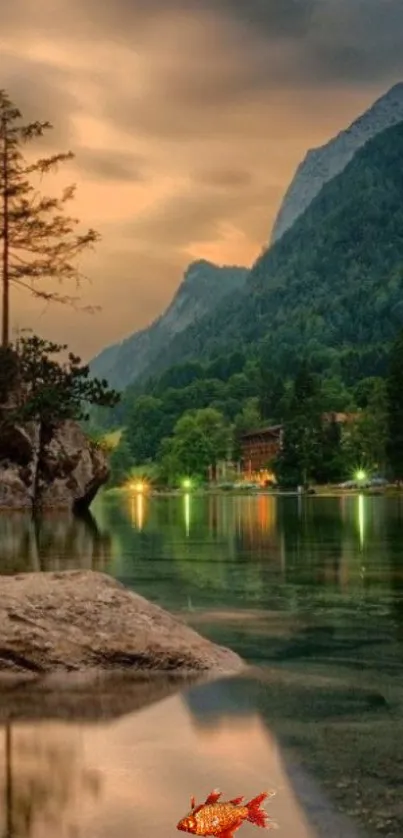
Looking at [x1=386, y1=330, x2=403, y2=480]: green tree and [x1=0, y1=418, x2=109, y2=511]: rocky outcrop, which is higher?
[x1=386, y1=330, x2=403, y2=480]: green tree

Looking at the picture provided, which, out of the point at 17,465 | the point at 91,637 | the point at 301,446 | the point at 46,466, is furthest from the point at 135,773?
the point at 301,446

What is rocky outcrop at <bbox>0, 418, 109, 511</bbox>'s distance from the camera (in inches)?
2195

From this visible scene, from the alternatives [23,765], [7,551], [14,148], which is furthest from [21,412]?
[23,765]

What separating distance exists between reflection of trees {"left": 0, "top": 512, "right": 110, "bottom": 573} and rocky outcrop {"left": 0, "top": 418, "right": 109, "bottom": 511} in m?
10.6

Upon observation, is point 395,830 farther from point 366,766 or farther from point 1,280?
point 1,280

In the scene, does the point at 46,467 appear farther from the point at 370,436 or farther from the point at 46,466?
the point at 370,436

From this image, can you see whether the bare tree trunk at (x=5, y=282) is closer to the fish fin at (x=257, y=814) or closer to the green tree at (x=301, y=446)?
the fish fin at (x=257, y=814)

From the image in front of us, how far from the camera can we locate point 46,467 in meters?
57.3

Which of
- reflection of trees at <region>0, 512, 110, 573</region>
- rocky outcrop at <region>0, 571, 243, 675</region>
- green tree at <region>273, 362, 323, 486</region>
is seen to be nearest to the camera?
rocky outcrop at <region>0, 571, 243, 675</region>

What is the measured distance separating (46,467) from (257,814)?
169 feet

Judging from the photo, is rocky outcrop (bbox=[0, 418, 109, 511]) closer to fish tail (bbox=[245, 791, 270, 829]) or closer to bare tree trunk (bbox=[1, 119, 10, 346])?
bare tree trunk (bbox=[1, 119, 10, 346])

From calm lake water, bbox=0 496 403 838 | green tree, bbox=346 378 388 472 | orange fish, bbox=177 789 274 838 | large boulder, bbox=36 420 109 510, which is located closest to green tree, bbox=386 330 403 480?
green tree, bbox=346 378 388 472

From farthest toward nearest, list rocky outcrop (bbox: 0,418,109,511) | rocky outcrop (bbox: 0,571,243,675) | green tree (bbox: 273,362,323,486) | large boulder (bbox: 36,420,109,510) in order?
green tree (bbox: 273,362,323,486), large boulder (bbox: 36,420,109,510), rocky outcrop (bbox: 0,418,109,511), rocky outcrop (bbox: 0,571,243,675)

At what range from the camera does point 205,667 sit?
11469mm
